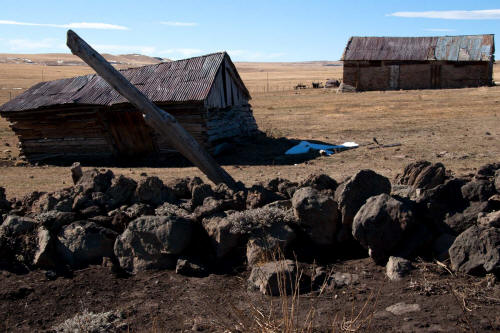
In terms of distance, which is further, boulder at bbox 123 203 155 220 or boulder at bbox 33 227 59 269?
boulder at bbox 123 203 155 220

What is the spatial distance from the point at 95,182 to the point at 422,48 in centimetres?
3269

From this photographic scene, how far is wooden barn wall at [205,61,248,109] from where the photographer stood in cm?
1499

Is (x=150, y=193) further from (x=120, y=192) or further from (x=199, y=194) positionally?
(x=199, y=194)

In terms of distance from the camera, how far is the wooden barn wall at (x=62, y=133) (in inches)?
614

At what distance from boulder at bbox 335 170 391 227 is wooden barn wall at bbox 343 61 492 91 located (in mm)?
31004

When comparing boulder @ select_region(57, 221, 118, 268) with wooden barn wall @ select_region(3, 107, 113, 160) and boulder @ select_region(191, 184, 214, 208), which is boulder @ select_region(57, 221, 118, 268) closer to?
boulder @ select_region(191, 184, 214, 208)

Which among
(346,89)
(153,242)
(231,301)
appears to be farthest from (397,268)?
(346,89)

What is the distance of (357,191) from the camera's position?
6043 millimetres

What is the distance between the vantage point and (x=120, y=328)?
15.4 ft

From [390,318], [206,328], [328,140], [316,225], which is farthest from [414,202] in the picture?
[328,140]

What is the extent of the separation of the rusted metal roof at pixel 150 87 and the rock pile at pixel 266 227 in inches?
299

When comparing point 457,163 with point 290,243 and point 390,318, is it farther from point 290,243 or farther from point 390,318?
point 390,318

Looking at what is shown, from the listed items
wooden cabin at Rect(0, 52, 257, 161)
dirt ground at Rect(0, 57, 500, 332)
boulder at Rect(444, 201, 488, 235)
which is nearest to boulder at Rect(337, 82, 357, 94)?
dirt ground at Rect(0, 57, 500, 332)

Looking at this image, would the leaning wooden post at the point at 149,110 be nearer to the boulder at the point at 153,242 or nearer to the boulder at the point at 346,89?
the boulder at the point at 153,242
